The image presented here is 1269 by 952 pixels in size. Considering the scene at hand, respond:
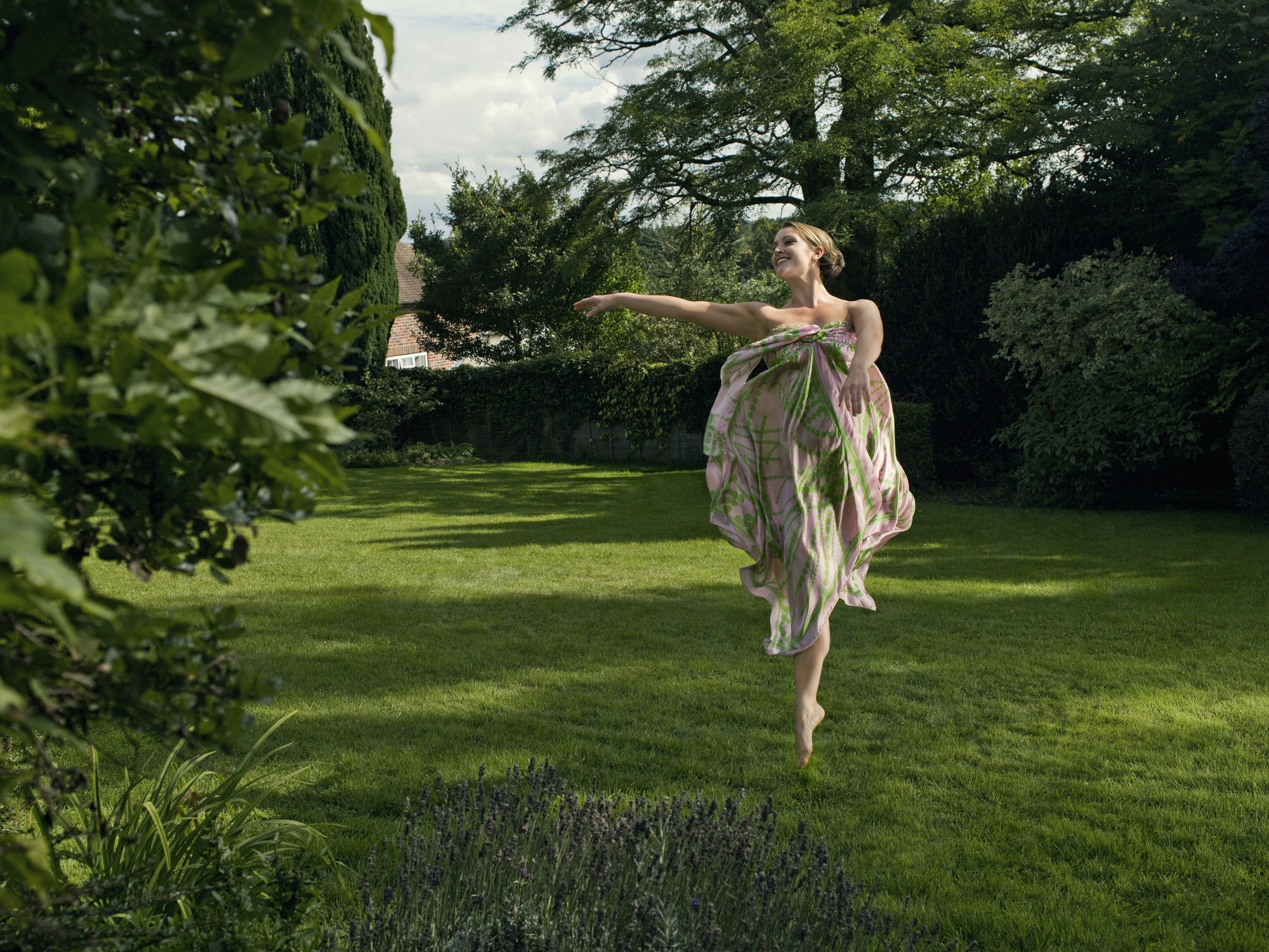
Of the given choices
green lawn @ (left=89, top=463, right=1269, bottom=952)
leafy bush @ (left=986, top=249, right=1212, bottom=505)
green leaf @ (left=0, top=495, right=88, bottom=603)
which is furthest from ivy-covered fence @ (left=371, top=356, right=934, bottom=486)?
green leaf @ (left=0, top=495, right=88, bottom=603)

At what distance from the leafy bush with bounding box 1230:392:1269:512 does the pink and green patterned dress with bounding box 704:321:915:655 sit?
6672mm

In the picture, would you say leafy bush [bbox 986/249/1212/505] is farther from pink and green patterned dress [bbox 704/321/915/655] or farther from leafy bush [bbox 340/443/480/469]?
leafy bush [bbox 340/443/480/469]

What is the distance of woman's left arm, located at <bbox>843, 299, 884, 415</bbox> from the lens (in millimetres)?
3863

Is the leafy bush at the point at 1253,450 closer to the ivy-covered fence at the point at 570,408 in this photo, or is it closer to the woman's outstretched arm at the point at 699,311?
the woman's outstretched arm at the point at 699,311

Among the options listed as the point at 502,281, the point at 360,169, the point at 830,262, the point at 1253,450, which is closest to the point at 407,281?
the point at 502,281

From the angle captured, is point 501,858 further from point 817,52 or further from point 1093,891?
point 817,52

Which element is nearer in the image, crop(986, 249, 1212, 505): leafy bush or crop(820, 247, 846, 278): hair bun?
crop(820, 247, 846, 278): hair bun

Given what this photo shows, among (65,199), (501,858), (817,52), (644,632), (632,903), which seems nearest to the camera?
(65,199)

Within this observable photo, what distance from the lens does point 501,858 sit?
2.60 meters

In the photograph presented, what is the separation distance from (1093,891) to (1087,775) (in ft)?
3.22

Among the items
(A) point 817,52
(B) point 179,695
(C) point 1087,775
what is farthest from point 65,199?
(A) point 817,52

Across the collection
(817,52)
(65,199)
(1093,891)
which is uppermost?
(817,52)

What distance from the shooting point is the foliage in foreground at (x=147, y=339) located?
0.83 m

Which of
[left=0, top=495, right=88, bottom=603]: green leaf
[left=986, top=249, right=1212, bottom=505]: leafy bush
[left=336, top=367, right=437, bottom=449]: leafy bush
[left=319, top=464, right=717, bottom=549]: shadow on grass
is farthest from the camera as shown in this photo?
[left=336, top=367, right=437, bottom=449]: leafy bush
